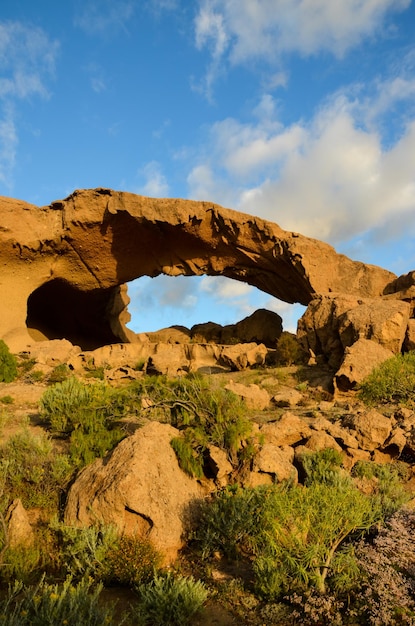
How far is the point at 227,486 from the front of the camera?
6.16 m

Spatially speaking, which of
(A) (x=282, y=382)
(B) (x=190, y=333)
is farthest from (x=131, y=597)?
(B) (x=190, y=333)

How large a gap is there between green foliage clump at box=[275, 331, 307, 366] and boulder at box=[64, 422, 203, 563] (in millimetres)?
10565

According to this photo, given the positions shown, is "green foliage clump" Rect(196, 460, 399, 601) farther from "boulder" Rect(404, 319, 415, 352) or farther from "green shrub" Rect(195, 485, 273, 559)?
"boulder" Rect(404, 319, 415, 352)

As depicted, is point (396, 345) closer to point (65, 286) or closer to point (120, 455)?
point (120, 455)

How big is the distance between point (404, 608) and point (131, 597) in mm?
2541

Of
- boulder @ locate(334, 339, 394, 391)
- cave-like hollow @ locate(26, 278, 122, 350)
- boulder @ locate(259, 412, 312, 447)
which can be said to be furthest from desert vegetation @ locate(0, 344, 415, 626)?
cave-like hollow @ locate(26, 278, 122, 350)

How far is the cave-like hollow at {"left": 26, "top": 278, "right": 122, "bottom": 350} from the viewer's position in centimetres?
2325

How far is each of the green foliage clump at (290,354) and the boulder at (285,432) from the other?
8.38 meters

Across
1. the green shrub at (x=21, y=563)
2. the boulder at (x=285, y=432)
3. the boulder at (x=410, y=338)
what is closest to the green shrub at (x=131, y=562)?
the green shrub at (x=21, y=563)

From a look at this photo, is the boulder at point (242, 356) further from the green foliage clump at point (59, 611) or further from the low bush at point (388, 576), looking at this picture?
the green foliage clump at point (59, 611)

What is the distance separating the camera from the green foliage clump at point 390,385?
1066cm

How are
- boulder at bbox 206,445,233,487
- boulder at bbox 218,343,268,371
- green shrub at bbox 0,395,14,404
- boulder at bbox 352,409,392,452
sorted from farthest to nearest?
Answer: boulder at bbox 218,343,268,371 < green shrub at bbox 0,395,14,404 < boulder at bbox 352,409,392,452 < boulder at bbox 206,445,233,487

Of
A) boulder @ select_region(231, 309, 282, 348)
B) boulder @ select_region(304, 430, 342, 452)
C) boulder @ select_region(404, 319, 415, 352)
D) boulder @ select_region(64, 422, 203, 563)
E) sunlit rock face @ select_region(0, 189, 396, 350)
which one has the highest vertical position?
sunlit rock face @ select_region(0, 189, 396, 350)

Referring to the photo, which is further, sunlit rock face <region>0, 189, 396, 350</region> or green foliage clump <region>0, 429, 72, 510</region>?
sunlit rock face <region>0, 189, 396, 350</region>
